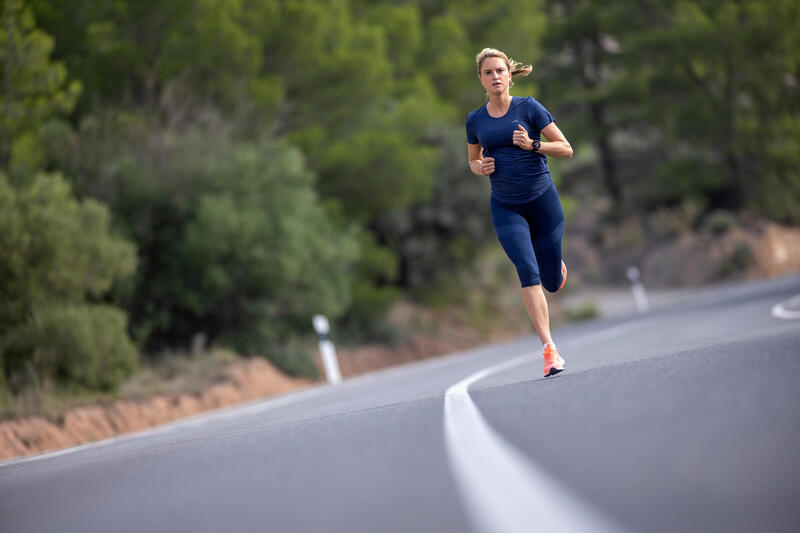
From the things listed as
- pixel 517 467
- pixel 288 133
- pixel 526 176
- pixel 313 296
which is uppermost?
pixel 288 133

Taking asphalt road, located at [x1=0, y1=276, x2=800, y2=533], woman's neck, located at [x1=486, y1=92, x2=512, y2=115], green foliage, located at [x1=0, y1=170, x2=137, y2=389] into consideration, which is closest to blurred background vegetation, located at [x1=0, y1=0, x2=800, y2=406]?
green foliage, located at [x1=0, y1=170, x2=137, y2=389]

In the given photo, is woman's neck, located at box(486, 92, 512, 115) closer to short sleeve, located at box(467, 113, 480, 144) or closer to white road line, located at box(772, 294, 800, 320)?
short sleeve, located at box(467, 113, 480, 144)

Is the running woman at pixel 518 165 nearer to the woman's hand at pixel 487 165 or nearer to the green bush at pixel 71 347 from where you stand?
the woman's hand at pixel 487 165

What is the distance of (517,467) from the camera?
3.43 meters

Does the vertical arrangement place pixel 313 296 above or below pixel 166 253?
below

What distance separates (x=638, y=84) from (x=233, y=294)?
25502 millimetres

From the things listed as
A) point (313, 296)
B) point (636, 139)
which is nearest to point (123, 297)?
point (313, 296)

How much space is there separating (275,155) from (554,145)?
15228mm

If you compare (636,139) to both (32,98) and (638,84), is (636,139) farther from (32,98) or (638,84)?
(32,98)

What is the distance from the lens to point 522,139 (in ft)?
22.2

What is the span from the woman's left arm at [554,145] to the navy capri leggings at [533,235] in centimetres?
25

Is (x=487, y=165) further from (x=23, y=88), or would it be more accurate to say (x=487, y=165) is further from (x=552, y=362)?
(x=23, y=88)

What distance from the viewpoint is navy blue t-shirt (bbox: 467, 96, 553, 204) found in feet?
22.8

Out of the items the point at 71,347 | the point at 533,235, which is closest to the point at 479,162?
the point at 533,235
